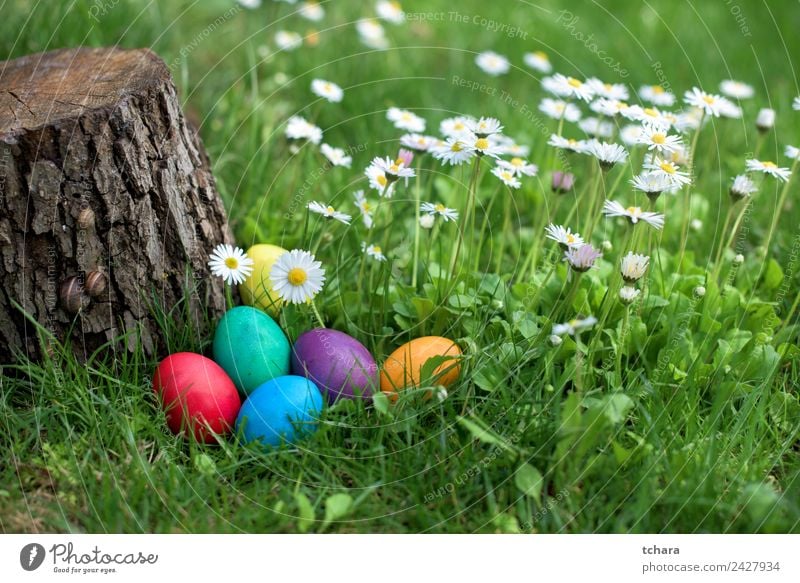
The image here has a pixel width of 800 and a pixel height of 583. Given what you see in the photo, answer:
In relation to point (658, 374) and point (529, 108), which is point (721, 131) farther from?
point (658, 374)

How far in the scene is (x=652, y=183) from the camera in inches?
67.4

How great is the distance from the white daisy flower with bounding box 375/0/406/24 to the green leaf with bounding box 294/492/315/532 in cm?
240

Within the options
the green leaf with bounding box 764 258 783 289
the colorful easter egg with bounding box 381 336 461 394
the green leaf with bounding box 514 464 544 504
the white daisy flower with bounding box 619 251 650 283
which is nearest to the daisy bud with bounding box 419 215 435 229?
the colorful easter egg with bounding box 381 336 461 394

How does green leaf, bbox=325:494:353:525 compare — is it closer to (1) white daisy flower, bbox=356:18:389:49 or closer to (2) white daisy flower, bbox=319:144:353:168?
(2) white daisy flower, bbox=319:144:353:168

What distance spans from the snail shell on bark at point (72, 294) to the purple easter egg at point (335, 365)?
488 mm

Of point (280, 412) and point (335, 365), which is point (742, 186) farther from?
point (280, 412)

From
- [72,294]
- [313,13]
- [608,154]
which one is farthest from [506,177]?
[313,13]

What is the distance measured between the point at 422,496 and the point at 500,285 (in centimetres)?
61

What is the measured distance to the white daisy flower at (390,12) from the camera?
3.45 m

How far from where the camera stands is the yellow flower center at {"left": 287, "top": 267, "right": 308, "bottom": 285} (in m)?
1.78

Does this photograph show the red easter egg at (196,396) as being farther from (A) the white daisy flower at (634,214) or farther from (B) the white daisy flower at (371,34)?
(B) the white daisy flower at (371,34)

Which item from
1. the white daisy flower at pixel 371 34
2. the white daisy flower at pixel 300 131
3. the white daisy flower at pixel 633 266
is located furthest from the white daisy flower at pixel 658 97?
the white daisy flower at pixel 371 34

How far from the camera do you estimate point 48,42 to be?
2686 mm

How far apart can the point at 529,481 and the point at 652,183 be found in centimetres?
67
